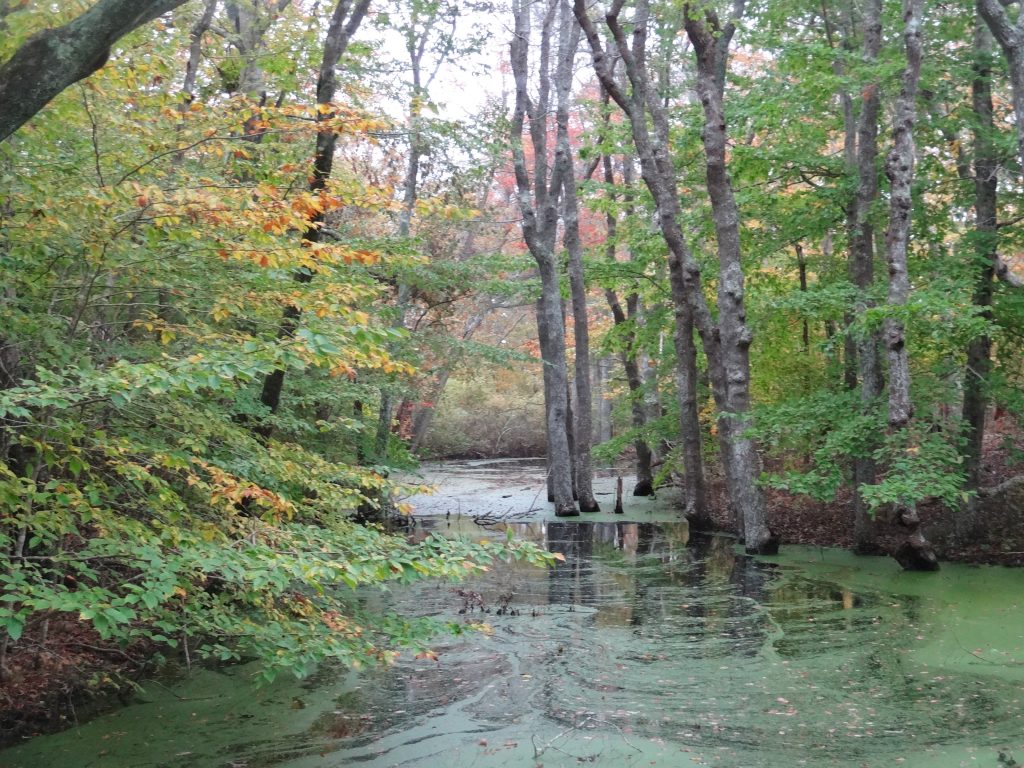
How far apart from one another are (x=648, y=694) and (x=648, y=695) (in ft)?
0.08

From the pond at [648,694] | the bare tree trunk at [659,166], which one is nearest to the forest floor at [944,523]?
the pond at [648,694]

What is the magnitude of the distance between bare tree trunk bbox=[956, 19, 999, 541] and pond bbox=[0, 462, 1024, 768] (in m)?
1.85

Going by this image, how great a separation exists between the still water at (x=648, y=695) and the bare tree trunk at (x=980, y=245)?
2048 millimetres

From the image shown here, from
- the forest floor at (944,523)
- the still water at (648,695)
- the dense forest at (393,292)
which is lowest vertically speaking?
the still water at (648,695)

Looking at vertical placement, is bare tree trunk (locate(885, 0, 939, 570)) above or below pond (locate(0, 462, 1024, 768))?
above

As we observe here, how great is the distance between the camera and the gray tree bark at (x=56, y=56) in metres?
3.49

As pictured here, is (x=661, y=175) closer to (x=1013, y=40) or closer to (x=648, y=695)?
(x=1013, y=40)

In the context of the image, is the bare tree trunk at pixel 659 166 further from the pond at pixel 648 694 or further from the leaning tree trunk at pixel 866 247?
the pond at pixel 648 694

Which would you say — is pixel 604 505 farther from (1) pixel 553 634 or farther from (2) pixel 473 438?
(2) pixel 473 438

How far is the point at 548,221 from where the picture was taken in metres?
18.7

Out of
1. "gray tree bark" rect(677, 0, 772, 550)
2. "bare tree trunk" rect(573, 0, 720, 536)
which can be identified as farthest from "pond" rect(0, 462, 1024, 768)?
"bare tree trunk" rect(573, 0, 720, 536)

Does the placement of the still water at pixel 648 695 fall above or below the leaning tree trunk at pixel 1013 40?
below

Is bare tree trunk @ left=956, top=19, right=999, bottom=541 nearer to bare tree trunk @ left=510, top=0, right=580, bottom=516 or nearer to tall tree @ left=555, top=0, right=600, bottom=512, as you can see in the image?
bare tree trunk @ left=510, top=0, right=580, bottom=516

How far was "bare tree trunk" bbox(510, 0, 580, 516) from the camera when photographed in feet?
57.7
